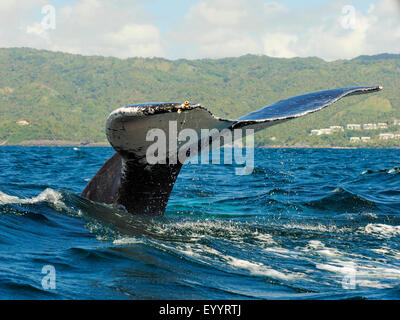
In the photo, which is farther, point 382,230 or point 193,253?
point 382,230

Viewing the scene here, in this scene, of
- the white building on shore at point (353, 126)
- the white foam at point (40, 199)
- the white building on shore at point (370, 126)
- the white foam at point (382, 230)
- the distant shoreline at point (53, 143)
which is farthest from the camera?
the white building on shore at point (353, 126)

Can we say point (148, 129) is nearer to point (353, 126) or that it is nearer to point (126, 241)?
point (126, 241)

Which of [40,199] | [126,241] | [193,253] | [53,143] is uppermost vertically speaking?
[53,143]

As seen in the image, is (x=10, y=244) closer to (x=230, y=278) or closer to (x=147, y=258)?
(x=147, y=258)

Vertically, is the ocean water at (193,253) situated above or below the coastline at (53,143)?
below

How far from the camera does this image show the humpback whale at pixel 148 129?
368cm

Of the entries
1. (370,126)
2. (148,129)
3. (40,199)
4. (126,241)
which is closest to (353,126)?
(370,126)

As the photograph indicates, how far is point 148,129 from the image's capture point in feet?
12.7

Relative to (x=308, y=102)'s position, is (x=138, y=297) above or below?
below

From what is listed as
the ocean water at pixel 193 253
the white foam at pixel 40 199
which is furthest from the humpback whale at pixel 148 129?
the white foam at pixel 40 199

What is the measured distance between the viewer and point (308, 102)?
4879 mm

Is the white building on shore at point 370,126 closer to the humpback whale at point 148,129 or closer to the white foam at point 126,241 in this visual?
the humpback whale at point 148,129

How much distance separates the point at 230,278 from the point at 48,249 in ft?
5.83
